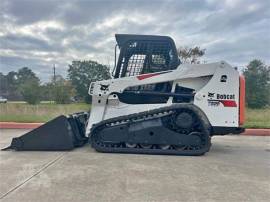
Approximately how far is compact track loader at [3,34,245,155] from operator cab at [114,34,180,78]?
0.02 metres

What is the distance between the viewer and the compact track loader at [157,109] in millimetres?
5180

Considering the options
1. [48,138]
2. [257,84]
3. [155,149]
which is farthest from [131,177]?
[257,84]

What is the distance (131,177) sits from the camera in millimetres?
3660

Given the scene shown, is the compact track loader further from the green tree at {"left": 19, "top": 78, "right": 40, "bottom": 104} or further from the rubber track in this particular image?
the green tree at {"left": 19, "top": 78, "right": 40, "bottom": 104}

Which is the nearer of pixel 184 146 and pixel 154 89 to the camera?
pixel 184 146

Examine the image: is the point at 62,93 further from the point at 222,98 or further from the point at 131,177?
the point at 131,177

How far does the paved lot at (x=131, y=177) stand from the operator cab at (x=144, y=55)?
6.32ft

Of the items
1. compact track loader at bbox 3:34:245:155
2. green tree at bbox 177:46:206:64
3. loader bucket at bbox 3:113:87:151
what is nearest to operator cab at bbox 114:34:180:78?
compact track loader at bbox 3:34:245:155

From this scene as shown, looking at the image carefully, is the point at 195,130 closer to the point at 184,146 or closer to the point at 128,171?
the point at 184,146

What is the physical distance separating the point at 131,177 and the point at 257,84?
2502 centimetres

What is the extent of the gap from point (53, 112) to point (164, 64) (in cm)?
764

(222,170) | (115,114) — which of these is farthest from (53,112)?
(222,170)

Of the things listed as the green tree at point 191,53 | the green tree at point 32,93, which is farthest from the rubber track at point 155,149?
the green tree at point 32,93

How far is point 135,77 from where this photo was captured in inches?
217
